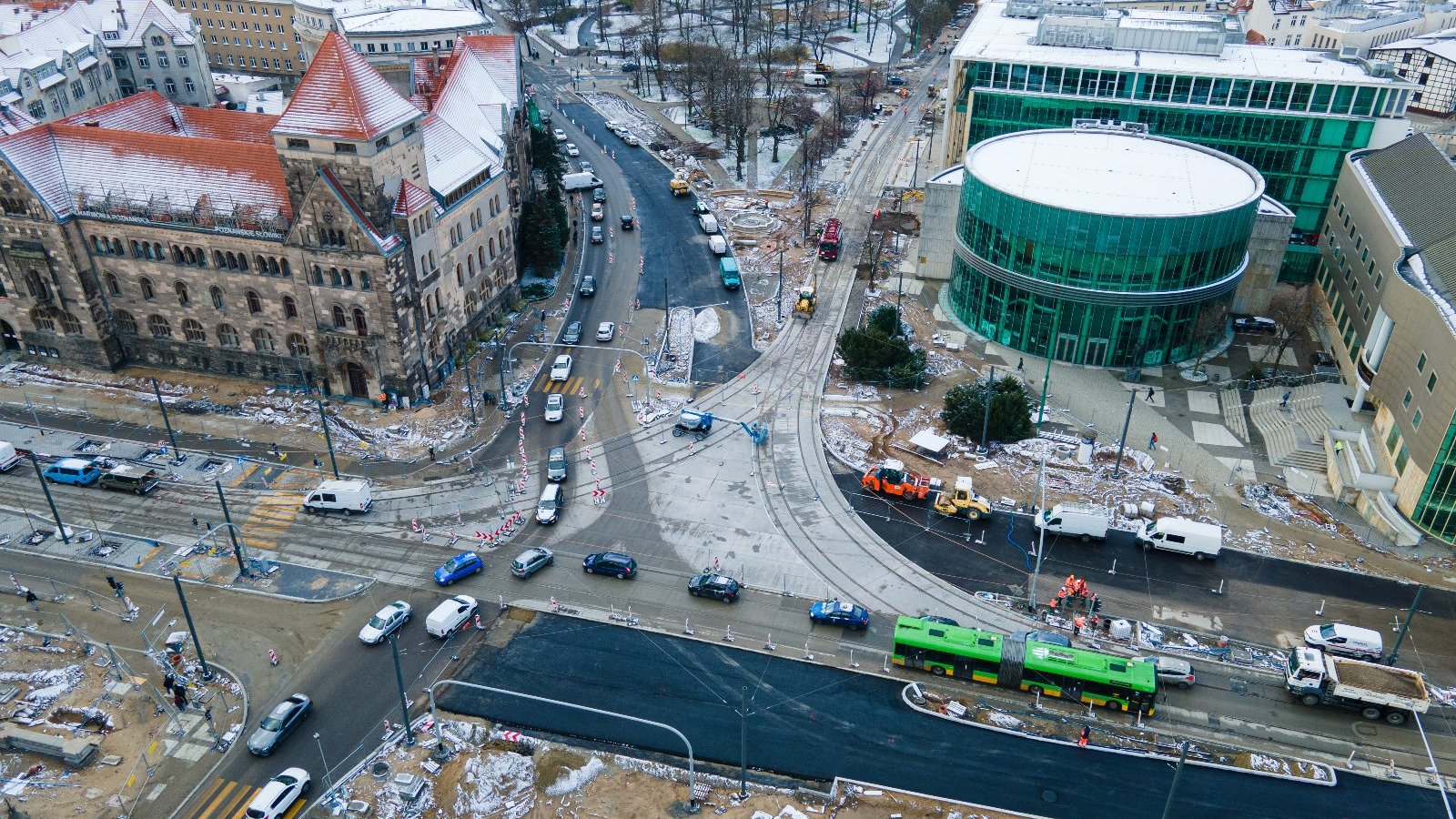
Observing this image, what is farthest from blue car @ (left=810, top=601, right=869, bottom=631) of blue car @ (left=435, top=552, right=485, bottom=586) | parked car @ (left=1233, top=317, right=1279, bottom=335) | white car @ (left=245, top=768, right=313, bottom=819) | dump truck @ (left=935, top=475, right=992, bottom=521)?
parked car @ (left=1233, top=317, right=1279, bottom=335)

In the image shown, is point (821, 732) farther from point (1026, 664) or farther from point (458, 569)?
point (458, 569)

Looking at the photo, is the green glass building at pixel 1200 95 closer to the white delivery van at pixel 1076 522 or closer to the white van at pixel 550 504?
the white delivery van at pixel 1076 522

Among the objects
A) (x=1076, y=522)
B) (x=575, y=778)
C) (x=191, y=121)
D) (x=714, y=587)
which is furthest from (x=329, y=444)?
(x=1076, y=522)

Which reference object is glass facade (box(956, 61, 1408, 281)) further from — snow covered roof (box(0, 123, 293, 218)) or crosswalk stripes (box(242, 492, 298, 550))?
crosswalk stripes (box(242, 492, 298, 550))

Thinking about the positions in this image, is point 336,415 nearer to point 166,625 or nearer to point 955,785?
point 166,625

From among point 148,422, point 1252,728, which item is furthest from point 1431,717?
point 148,422

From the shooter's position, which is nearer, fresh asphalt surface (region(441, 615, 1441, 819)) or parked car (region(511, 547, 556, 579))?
fresh asphalt surface (region(441, 615, 1441, 819))
